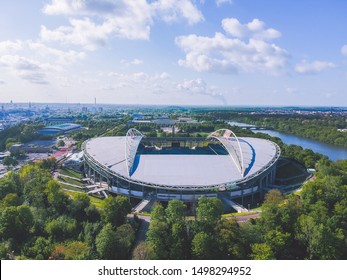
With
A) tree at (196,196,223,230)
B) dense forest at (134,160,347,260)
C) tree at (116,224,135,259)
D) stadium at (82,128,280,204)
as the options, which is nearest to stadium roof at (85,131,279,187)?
stadium at (82,128,280,204)

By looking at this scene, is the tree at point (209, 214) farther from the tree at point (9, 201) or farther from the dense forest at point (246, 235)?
the tree at point (9, 201)

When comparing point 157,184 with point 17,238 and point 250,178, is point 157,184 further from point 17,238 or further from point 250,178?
point 17,238

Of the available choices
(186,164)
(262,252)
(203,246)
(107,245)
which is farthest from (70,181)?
(262,252)

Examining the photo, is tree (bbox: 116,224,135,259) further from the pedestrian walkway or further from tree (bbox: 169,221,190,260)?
the pedestrian walkway

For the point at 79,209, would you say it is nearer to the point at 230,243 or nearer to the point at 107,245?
the point at 107,245

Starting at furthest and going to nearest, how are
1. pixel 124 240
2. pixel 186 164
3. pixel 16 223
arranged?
pixel 186 164 < pixel 16 223 < pixel 124 240

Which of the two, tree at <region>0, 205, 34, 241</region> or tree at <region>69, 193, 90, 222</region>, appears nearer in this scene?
tree at <region>0, 205, 34, 241</region>

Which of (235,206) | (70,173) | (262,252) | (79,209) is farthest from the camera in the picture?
(70,173)

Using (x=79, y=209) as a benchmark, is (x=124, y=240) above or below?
below

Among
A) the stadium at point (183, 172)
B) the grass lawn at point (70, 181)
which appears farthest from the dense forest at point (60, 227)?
the grass lawn at point (70, 181)

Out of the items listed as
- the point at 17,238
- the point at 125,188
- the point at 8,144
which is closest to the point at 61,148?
the point at 8,144
